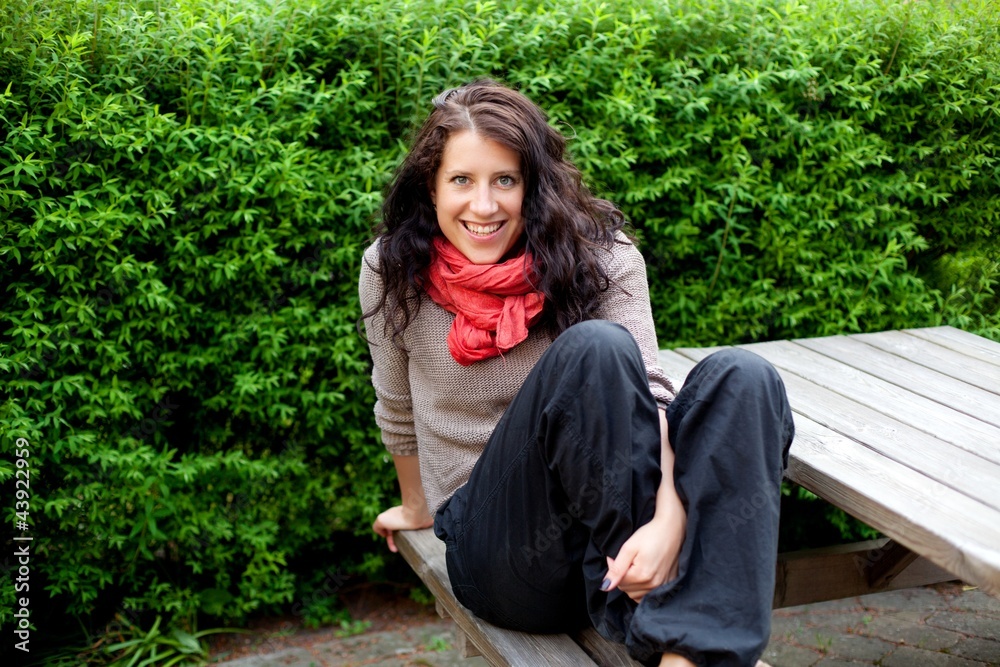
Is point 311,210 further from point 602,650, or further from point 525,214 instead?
point 602,650

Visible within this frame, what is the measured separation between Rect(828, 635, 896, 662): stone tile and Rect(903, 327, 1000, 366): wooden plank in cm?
110

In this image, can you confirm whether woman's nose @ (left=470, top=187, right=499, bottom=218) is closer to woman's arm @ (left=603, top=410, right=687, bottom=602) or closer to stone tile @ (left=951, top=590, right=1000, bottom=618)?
woman's arm @ (left=603, top=410, right=687, bottom=602)

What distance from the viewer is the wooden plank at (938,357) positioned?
264cm

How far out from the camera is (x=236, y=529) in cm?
306

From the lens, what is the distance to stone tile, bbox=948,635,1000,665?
10.5 ft

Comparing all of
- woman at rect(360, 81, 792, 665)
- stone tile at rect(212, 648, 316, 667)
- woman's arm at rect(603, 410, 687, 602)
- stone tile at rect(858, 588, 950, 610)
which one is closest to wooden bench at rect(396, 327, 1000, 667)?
woman at rect(360, 81, 792, 665)

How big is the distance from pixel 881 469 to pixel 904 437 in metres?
0.24

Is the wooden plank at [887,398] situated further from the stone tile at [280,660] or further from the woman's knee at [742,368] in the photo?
the stone tile at [280,660]

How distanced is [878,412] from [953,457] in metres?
0.35

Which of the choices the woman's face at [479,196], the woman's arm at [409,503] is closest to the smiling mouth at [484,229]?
the woman's face at [479,196]

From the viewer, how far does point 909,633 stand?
11.2 ft

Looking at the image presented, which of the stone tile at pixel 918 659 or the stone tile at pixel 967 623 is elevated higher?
the stone tile at pixel 918 659

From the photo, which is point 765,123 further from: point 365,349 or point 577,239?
point 365,349

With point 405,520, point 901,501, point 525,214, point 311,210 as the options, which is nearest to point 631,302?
point 525,214
